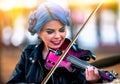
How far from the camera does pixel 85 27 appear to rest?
54.2 inches

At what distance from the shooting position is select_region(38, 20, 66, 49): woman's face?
43.8 inches

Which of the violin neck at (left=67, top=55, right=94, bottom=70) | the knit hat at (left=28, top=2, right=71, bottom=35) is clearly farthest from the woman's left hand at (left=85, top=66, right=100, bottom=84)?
the knit hat at (left=28, top=2, right=71, bottom=35)

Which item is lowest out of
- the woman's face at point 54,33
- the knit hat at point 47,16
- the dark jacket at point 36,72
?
the dark jacket at point 36,72

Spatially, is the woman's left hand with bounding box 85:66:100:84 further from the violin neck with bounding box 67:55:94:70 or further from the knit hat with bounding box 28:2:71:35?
the knit hat with bounding box 28:2:71:35

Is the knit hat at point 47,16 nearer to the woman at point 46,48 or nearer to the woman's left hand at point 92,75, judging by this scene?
the woman at point 46,48

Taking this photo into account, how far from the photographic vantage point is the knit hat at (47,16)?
1109mm

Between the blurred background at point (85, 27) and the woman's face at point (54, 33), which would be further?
the blurred background at point (85, 27)

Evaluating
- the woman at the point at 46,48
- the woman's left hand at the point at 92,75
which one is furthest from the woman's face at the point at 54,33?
the woman's left hand at the point at 92,75

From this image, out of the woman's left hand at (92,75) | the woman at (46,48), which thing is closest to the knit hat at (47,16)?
the woman at (46,48)

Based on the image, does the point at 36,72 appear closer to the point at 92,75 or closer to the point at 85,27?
the point at 92,75

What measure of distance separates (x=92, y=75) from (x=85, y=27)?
36 centimetres

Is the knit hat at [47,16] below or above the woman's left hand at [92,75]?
above

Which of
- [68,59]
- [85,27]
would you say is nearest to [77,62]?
[68,59]

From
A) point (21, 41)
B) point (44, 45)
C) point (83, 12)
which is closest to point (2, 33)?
point (21, 41)
